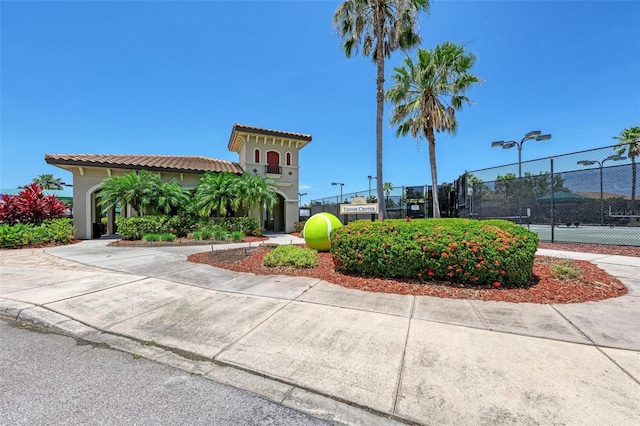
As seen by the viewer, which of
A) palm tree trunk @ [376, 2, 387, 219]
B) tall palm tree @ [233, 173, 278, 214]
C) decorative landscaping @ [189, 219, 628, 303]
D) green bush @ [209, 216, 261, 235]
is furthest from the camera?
green bush @ [209, 216, 261, 235]

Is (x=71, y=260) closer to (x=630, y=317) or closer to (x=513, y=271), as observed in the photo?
(x=513, y=271)

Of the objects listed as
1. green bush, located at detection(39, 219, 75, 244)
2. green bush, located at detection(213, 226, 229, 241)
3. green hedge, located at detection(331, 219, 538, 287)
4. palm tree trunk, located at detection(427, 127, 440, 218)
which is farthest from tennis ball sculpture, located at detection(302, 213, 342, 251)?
green bush, located at detection(39, 219, 75, 244)

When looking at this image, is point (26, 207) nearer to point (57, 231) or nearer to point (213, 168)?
point (57, 231)

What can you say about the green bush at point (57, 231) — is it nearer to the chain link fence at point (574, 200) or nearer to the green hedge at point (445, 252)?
the green hedge at point (445, 252)

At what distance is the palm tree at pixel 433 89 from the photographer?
1424 centimetres

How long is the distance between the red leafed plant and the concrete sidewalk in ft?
36.5

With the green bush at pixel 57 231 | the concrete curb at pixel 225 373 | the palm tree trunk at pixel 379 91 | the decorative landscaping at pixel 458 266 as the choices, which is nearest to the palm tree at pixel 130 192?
the green bush at pixel 57 231

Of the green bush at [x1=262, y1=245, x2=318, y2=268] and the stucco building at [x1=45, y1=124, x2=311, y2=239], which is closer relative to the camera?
the green bush at [x1=262, y1=245, x2=318, y2=268]

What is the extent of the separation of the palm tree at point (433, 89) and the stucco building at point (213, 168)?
7.42 metres

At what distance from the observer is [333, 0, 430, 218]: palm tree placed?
11867 millimetres

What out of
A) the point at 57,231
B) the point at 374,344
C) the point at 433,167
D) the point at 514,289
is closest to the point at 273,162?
the point at 433,167

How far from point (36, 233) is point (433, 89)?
19482 millimetres

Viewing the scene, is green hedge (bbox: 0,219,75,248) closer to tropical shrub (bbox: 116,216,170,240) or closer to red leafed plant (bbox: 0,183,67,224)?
red leafed plant (bbox: 0,183,67,224)

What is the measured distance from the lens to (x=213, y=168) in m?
19.0
